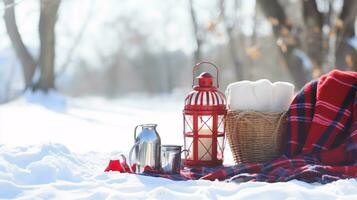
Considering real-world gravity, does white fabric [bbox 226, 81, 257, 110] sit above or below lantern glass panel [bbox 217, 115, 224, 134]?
above

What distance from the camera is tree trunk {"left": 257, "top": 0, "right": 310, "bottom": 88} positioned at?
6496 millimetres

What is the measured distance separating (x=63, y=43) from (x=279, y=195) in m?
17.9

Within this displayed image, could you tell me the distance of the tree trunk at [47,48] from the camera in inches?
375

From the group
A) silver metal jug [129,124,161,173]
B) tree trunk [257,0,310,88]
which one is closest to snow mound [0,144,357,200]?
silver metal jug [129,124,161,173]

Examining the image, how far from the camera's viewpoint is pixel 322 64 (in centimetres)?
670

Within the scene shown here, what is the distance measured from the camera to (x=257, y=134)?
2754mm

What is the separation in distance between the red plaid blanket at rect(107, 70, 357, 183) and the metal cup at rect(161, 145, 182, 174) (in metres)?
0.06

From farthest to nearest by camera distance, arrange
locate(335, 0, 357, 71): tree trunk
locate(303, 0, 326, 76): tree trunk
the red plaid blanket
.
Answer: locate(303, 0, 326, 76): tree trunk
locate(335, 0, 357, 71): tree trunk
the red plaid blanket

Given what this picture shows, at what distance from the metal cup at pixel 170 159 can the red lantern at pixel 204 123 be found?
0.87 ft

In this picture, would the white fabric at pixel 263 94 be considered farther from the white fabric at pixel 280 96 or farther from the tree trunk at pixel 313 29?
the tree trunk at pixel 313 29

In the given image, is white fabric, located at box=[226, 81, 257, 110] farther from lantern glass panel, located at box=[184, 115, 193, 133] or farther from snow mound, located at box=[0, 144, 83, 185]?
snow mound, located at box=[0, 144, 83, 185]

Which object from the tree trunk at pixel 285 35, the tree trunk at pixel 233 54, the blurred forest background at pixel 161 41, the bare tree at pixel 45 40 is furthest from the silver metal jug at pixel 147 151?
the tree trunk at pixel 233 54

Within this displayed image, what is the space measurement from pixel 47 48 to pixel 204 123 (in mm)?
7437

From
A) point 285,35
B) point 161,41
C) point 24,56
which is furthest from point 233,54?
point 161,41
